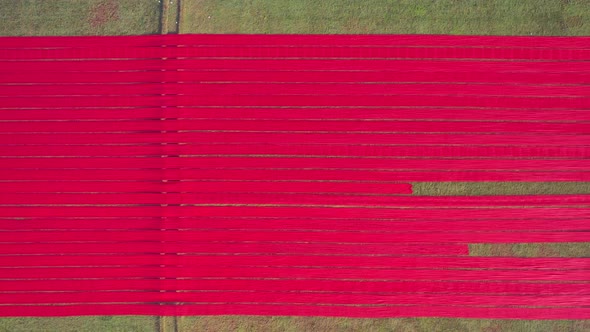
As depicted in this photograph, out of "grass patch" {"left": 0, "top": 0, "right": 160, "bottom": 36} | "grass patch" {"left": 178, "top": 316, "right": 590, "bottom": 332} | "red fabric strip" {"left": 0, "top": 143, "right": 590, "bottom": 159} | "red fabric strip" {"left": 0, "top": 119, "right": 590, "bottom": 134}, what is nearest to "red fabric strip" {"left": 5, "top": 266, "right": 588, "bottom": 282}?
"grass patch" {"left": 178, "top": 316, "right": 590, "bottom": 332}

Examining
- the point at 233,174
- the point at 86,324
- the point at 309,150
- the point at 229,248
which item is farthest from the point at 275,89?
the point at 86,324

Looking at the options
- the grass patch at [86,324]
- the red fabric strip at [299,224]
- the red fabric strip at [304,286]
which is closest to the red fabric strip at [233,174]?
the red fabric strip at [299,224]

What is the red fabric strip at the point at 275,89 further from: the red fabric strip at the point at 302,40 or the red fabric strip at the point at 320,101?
the red fabric strip at the point at 302,40

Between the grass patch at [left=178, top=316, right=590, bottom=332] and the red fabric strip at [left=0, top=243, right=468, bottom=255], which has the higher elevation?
the red fabric strip at [left=0, top=243, right=468, bottom=255]

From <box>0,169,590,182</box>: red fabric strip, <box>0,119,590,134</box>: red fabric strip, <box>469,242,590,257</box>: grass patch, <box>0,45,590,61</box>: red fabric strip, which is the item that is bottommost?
<box>469,242,590,257</box>: grass patch

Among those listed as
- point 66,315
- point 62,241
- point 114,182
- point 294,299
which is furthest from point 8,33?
point 294,299

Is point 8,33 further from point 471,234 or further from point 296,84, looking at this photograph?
point 471,234

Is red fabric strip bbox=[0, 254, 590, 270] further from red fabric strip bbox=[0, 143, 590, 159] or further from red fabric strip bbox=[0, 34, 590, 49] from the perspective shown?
red fabric strip bbox=[0, 34, 590, 49]
